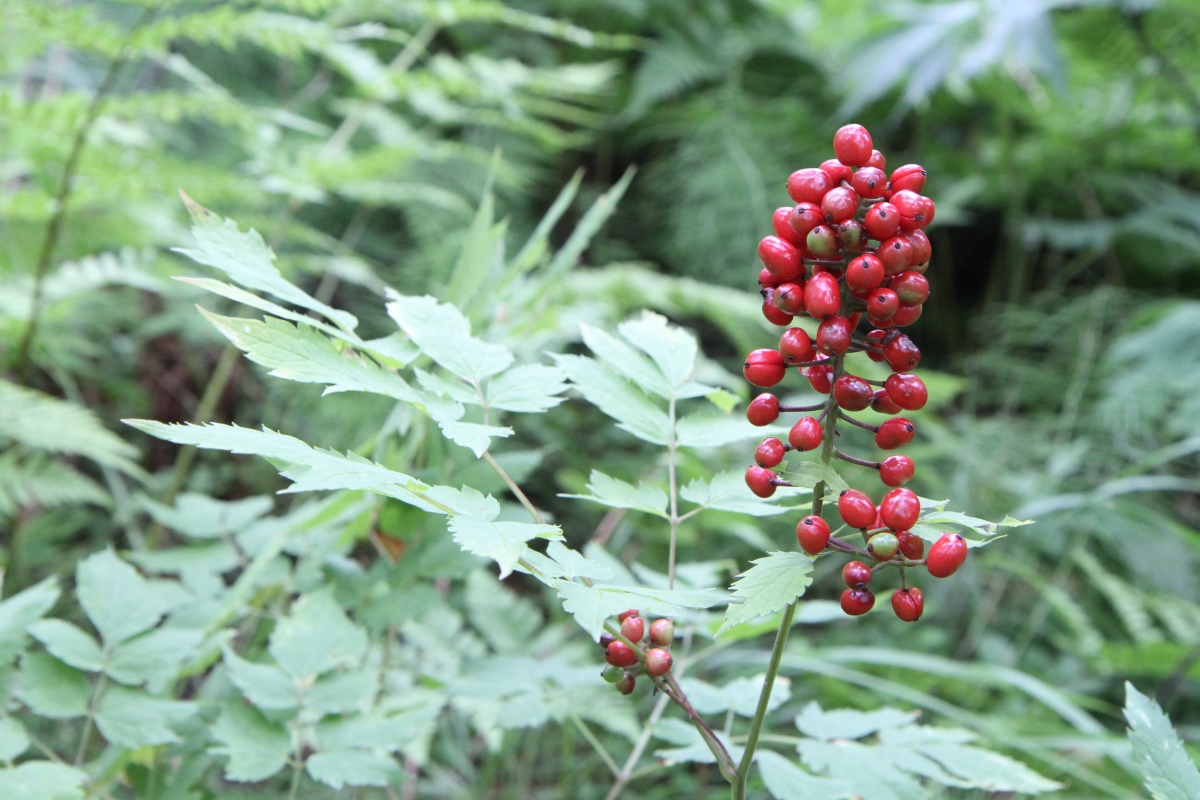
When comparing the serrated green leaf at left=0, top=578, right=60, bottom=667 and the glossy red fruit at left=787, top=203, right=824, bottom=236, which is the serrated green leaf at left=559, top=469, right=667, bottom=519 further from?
the serrated green leaf at left=0, top=578, right=60, bottom=667

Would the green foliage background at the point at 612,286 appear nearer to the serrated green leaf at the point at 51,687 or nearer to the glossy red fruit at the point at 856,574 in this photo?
the serrated green leaf at the point at 51,687

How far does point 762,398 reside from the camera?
555 mm

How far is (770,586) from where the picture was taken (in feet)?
1.59

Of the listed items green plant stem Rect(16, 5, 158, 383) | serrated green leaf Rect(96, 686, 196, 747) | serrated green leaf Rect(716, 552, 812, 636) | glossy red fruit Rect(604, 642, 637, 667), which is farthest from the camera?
green plant stem Rect(16, 5, 158, 383)

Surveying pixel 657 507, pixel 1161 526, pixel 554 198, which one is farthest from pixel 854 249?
pixel 554 198

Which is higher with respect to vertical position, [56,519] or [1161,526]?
[1161,526]

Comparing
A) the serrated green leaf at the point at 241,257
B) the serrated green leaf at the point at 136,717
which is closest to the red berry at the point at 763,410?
the serrated green leaf at the point at 241,257

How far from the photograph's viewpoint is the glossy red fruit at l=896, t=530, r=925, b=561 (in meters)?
0.49

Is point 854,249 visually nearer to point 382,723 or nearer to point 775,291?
point 775,291

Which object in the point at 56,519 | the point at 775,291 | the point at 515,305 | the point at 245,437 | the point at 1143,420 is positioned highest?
the point at 775,291

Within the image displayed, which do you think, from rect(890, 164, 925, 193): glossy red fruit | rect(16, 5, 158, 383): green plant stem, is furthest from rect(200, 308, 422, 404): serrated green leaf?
rect(16, 5, 158, 383): green plant stem

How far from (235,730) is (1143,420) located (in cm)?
211

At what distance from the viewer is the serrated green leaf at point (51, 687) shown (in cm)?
72

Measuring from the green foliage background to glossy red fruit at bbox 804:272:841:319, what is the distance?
399 millimetres
